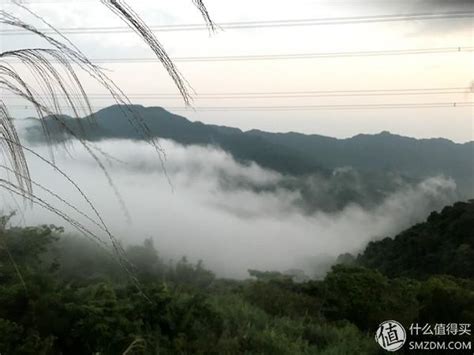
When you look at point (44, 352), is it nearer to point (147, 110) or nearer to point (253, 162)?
point (147, 110)

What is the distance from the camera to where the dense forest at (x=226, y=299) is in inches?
90.0

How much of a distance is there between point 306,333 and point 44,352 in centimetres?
132

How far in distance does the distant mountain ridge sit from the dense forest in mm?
256

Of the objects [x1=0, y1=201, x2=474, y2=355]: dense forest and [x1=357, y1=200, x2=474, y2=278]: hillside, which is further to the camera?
[x1=357, y1=200, x2=474, y2=278]: hillside

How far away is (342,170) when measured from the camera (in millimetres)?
2938

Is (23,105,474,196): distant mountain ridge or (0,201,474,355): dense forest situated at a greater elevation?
(23,105,474,196): distant mountain ridge

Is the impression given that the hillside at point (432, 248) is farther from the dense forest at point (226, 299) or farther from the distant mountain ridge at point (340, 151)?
the distant mountain ridge at point (340, 151)

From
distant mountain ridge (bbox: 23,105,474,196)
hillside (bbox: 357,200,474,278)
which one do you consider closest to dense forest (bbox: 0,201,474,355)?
hillside (bbox: 357,200,474,278)

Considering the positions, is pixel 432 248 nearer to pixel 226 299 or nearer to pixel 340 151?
pixel 340 151

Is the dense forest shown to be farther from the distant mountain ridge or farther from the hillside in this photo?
the distant mountain ridge

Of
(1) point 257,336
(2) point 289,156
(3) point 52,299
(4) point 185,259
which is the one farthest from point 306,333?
(3) point 52,299

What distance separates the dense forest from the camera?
2285mm

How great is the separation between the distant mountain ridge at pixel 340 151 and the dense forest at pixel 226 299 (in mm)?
256

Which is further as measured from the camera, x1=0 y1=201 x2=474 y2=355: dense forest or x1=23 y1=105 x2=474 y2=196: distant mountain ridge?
x1=23 y1=105 x2=474 y2=196: distant mountain ridge
